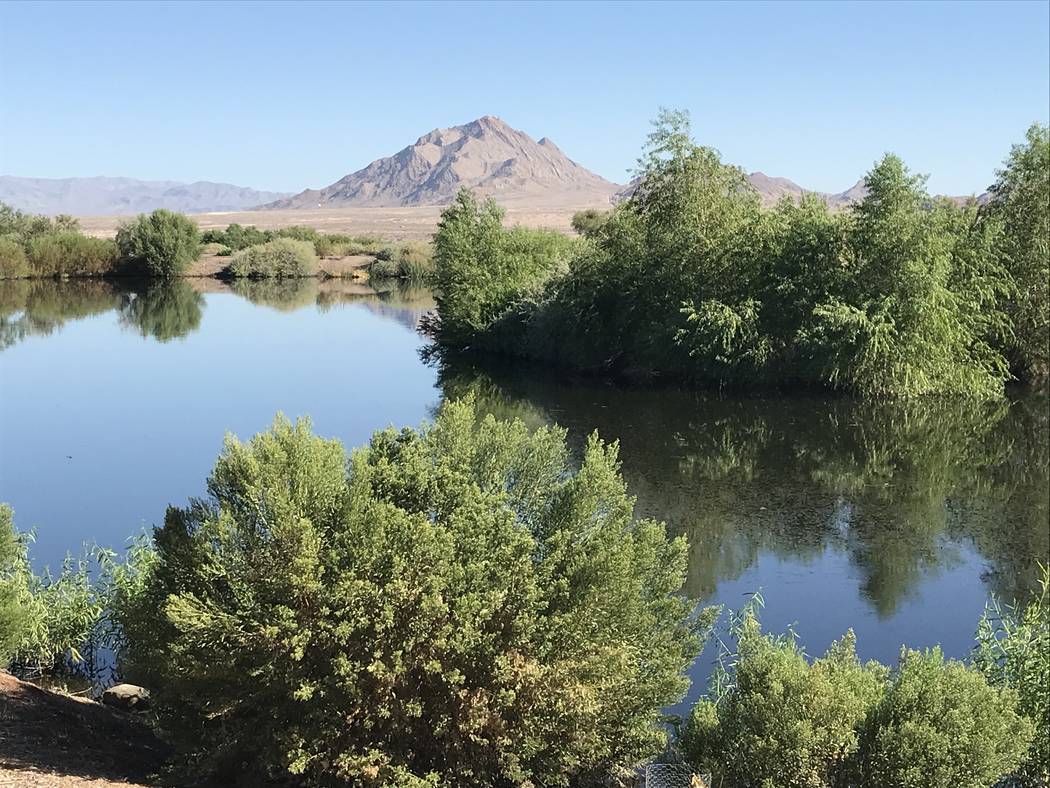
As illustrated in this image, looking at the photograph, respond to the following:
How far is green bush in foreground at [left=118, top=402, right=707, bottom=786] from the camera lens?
7.33m

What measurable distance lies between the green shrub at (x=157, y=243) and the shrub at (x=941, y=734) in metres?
79.3

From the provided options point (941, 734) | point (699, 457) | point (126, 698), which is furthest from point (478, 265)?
point (941, 734)

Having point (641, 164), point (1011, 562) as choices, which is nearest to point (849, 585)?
point (1011, 562)

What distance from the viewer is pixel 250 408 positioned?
3003cm

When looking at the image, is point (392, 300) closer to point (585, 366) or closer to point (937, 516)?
point (585, 366)

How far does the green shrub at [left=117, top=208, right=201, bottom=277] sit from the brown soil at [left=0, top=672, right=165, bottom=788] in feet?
245

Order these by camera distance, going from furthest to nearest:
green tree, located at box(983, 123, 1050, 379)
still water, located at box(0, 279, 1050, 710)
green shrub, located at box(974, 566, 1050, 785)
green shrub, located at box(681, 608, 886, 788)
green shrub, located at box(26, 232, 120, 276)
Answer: green shrub, located at box(26, 232, 120, 276) → green tree, located at box(983, 123, 1050, 379) → still water, located at box(0, 279, 1050, 710) → green shrub, located at box(974, 566, 1050, 785) → green shrub, located at box(681, 608, 886, 788)

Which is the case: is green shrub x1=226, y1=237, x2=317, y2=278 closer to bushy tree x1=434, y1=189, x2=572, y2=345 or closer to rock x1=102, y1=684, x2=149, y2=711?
bushy tree x1=434, y1=189, x2=572, y2=345

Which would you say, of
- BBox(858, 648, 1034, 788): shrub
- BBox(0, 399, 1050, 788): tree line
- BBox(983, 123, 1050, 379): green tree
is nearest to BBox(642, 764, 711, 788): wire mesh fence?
BBox(0, 399, 1050, 788): tree line

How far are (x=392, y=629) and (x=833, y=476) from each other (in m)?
16.6

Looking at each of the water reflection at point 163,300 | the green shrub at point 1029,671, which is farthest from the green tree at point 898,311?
the water reflection at point 163,300

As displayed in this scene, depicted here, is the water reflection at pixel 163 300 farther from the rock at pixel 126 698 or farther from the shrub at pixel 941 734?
the shrub at pixel 941 734

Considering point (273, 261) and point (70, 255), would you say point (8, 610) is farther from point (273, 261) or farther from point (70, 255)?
point (273, 261)

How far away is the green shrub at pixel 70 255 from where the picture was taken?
78375 mm
